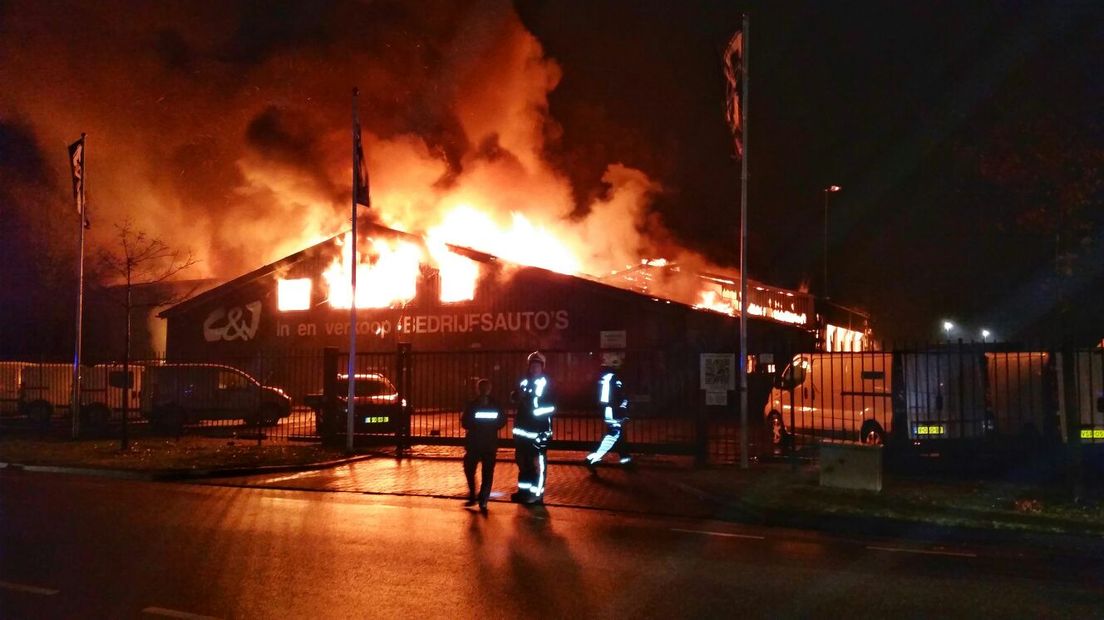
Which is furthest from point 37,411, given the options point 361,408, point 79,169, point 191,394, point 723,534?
point 723,534

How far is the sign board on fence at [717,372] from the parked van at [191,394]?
473 inches

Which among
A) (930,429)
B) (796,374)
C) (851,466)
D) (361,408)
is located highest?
(796,374)

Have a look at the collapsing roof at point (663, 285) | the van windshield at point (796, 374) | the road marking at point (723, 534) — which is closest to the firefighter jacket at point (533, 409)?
the road marking at point (723, 534)

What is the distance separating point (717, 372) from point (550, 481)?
329 cm

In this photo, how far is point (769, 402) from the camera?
17.8 metres

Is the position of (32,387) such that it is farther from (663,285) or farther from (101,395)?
(663,285)

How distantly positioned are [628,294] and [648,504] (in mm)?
15993

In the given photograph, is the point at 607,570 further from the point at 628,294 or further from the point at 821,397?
the point at 628,294

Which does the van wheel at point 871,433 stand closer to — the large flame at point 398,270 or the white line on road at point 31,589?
the white line on road at point 31,589

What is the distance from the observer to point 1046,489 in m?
11.6

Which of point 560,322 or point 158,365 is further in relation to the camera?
point 560,322

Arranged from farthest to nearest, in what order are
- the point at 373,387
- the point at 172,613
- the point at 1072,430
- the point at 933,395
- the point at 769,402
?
the point at 373,387, the point at 769,402, the point at 933,395, the point at 1072,430, the point at 172,613

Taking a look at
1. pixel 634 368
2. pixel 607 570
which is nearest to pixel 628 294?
pixel 634 368

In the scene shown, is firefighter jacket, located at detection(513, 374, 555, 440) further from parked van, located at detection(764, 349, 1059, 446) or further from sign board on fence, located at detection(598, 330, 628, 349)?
sign board on fence, located at detection(598, 330, 628, 349)
